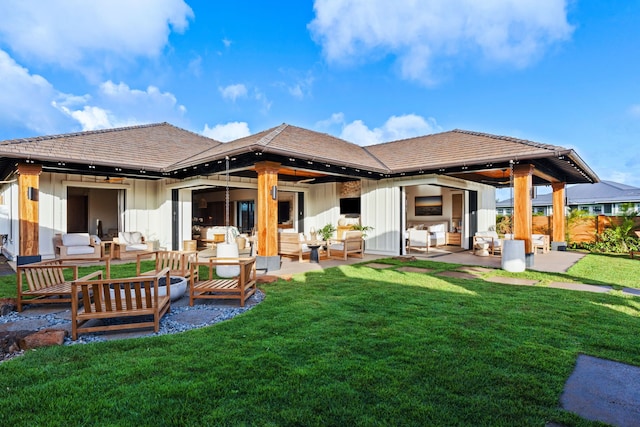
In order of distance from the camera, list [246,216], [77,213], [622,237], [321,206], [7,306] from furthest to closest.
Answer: [246,216]
[77,213]
[321,206]
[622,237]
[7,306]

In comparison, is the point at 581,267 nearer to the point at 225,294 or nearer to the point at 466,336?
the point at 466,336

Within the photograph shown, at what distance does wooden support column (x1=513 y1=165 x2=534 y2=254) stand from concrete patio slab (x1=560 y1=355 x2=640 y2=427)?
6.11 metres

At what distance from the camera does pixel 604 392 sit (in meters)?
2.48

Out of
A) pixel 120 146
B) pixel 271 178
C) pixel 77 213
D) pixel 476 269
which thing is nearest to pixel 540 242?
pixel 476 269

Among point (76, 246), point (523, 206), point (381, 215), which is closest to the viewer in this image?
point (523, 206)

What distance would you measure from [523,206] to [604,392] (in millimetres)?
6893

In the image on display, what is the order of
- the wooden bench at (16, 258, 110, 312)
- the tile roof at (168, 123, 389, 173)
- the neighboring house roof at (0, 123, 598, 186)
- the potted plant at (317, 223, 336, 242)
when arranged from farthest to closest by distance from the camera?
the potted plant at (317, 223, 336, 242)
the neighboring house roof at (0, 123, 598, 186)
the tile roof at (168, 123, 389, 173)
the wooden bench at (16, 258, 110, 312)

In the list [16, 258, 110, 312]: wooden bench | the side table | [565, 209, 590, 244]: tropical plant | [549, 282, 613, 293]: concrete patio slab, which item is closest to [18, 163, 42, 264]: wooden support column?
[16, 258, 110, 312]: wooden bench

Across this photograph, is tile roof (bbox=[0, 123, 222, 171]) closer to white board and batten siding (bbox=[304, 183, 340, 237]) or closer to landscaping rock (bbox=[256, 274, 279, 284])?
white board and batten siding (bbox=[304, 183, 340, 237])

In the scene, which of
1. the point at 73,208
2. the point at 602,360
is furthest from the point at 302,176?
the point at 73,208

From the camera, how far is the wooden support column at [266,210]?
8102 millimetres

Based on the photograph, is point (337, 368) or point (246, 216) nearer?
point (337, 368)

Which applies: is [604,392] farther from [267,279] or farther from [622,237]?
[622,237]

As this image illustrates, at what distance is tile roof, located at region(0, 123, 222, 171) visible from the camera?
8.71 meters
